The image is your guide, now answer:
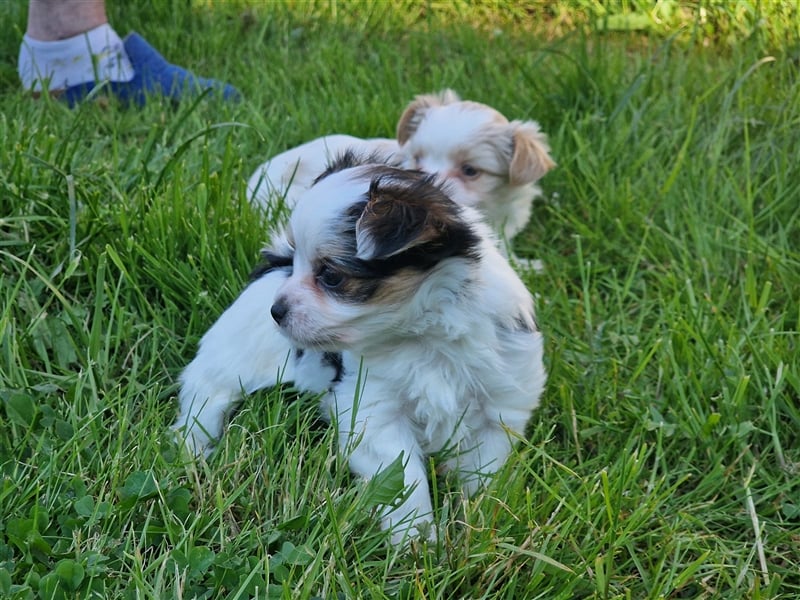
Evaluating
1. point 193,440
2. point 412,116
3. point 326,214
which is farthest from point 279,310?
point 412,116

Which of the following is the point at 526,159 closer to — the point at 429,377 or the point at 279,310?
the point at 429,377

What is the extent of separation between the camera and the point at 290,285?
2.05m

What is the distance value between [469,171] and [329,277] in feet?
5.60

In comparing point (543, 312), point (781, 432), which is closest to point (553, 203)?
point (543, 312)

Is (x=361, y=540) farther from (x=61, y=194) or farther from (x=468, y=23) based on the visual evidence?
(x=468, y=23)

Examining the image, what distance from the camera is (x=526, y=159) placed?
134 inches

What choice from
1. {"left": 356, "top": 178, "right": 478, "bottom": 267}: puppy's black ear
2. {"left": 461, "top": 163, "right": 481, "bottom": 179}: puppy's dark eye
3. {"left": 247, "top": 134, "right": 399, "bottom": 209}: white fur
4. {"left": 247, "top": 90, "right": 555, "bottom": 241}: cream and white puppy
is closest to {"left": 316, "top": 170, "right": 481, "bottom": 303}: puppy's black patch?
{"left": 356, "top": 178, "right": 478, "bottom": 267}: puppy's black ear

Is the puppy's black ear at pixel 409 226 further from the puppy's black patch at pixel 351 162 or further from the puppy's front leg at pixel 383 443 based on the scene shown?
the puppy's front leg at pixel 383 443

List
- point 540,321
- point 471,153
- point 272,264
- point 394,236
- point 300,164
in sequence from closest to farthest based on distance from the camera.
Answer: point 394,236 → point 272,264 → point 540,321 → point 300,164 → point 471,153

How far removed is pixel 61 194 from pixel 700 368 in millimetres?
1955

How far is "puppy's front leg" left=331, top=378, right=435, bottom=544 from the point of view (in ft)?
6.57

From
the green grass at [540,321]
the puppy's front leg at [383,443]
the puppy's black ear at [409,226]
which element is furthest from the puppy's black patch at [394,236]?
the green grass at [540,321]

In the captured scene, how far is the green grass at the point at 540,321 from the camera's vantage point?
1840mm

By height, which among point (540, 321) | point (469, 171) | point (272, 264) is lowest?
point (540, 321)
